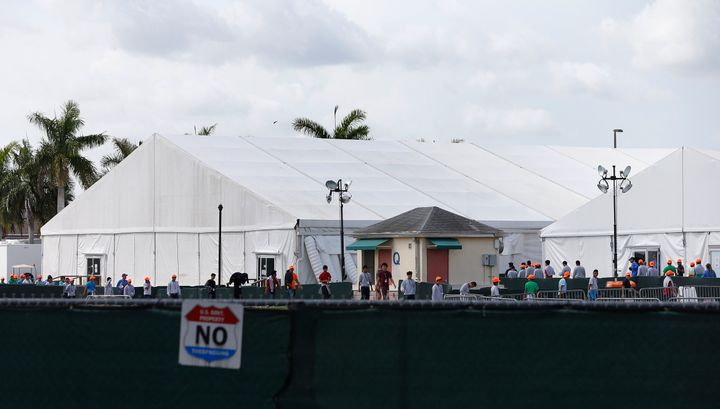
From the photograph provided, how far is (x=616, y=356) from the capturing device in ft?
26.5

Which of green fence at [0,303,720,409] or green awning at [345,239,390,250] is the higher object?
green awning at [345,239,390,250]

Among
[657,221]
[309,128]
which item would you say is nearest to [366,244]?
[657,221]

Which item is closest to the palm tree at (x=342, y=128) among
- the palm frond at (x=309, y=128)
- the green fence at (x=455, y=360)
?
the palm frond at (x=309, y=128)

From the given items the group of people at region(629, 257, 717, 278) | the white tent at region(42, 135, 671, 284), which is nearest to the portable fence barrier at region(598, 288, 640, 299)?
the group of people at region(629, 257, 717, 278)

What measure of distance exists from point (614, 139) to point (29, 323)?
103 meters

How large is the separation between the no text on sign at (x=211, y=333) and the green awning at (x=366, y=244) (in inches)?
1408

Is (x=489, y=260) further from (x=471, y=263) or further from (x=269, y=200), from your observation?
(x=269, y=200)

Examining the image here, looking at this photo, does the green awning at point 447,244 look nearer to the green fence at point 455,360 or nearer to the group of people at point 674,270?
the group of people at point 674,270

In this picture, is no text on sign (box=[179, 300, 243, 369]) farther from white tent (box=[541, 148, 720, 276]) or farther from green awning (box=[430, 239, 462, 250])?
white tent (box=[541, 148, 720, 276])

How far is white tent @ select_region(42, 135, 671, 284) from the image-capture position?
50.0m

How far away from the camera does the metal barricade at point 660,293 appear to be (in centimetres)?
3113

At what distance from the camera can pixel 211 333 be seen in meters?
8.22

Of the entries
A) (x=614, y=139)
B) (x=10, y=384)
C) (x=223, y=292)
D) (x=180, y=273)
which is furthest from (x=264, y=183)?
(x=614, y=139)

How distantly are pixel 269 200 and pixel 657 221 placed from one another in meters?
16.8
